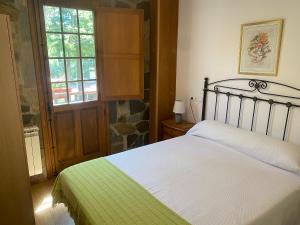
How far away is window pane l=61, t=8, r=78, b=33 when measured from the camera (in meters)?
2.66

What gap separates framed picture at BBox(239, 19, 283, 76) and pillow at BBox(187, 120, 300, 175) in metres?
0.66

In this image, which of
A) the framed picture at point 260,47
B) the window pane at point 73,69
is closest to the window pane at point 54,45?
the window pane at point 73,69

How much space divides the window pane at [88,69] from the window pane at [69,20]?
15.3 inches

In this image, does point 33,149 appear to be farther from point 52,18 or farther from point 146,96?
point 146,96

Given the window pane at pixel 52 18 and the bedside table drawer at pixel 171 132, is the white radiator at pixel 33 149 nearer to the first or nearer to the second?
the window pane at pixel 52 18

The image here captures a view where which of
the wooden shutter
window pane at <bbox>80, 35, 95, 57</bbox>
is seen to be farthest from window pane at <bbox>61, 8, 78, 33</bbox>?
the wooden shutter

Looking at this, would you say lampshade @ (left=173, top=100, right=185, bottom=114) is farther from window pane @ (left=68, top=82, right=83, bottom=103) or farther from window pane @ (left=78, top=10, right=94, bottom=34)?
window pane @ (left=78, top=10, right=94, bottom=34)

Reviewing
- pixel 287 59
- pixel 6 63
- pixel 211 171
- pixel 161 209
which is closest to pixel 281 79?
pixel 287 59

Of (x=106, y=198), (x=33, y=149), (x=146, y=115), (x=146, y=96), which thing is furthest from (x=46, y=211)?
(x=146, y=96)

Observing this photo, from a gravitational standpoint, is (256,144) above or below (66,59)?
below

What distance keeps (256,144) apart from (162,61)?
5.48ft

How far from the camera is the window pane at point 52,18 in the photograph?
255cm

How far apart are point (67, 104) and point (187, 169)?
5.66 ft

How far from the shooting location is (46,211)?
2.34 meters
